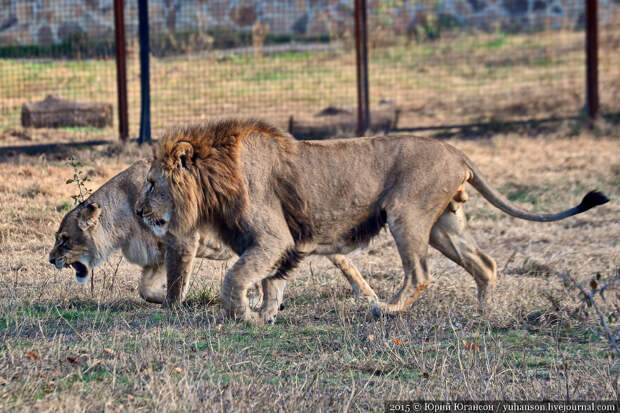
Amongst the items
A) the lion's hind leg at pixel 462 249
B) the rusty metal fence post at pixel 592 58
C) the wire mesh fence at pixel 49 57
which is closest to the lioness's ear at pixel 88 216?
the lion's hind leg at pixel 462 249

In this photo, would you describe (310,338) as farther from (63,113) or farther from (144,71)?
(63,113)

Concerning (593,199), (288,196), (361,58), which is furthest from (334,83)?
(593,199)

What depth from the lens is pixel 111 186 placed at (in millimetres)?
5609

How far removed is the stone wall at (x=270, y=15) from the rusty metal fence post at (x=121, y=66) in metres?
0.97

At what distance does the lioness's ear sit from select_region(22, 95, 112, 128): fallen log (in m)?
5.01

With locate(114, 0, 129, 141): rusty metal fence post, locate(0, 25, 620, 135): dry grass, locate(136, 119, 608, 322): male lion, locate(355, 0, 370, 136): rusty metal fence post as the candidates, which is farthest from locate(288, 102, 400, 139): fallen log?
locate(136, 119, 608, 322): male lion

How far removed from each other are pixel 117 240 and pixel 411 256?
1904 mm

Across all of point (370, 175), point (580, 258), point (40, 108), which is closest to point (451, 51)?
point (40, 108)

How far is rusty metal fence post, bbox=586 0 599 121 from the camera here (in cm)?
1105

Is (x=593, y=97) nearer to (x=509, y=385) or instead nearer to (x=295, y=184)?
(x=295, y=184)

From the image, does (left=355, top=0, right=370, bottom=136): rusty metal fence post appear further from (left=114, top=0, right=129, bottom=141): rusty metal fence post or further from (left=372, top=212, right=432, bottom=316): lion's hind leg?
(left=372, top=212, right=432, bottom=316): lion's hind leg

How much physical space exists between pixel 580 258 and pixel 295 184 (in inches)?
94.0

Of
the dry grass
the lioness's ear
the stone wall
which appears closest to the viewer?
the lioness's ear

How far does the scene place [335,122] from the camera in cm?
1044
